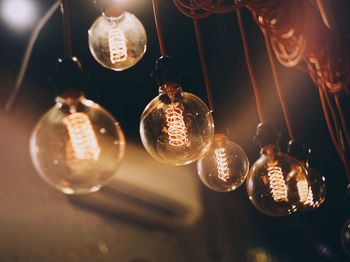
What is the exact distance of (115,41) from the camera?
1.24 m

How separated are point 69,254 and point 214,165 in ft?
7.33

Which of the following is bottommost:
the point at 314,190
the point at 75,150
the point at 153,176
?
the point at 75,150

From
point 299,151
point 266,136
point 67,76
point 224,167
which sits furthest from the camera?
point 299,151

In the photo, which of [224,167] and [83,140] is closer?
[83,140]

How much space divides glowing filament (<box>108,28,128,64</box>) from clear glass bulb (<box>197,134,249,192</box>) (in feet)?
1.13

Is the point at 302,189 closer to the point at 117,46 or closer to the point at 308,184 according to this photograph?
Result: the point at 308,184

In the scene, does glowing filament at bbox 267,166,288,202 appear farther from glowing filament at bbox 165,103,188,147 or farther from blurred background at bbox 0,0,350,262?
blurred background at bbox 0,0,350,262

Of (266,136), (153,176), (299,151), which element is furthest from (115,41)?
(153,176)

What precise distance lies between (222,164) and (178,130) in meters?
0.31

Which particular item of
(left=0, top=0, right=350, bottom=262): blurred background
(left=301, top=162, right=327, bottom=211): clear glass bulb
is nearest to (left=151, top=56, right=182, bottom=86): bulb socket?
(left=301, top=162, right=327, bottom=211): clear glass bulb

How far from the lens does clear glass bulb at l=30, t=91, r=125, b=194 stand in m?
0.84

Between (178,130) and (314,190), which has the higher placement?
(314,190)

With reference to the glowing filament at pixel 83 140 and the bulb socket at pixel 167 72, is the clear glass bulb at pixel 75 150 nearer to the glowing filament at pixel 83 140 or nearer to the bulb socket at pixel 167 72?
the glowing filament at pixel 83 140

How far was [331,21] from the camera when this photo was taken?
202 centimetres
